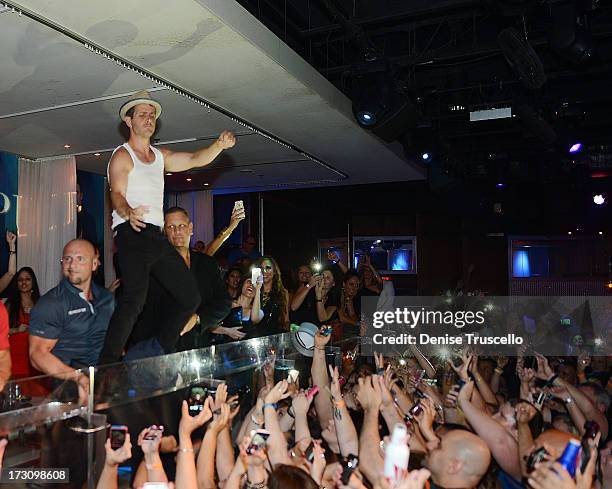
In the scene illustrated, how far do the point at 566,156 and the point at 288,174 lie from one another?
12.0 ft

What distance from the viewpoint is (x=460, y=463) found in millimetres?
2193

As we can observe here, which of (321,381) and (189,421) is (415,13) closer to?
(321,381)

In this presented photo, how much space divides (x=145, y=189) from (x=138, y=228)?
0.26 m

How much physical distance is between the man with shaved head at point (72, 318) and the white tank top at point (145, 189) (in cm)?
28

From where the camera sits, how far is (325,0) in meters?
4.09

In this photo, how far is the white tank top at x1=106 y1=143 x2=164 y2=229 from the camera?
9.79ft

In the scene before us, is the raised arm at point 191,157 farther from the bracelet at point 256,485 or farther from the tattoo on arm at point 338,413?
the bracelet at point 256,485

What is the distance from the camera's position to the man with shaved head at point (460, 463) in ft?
7.20

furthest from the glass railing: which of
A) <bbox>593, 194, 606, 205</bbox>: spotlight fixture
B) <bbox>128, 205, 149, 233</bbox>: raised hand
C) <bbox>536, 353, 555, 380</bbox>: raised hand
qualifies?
<bbox>593, 194, 606, 205</bbox>: spotlight fixture

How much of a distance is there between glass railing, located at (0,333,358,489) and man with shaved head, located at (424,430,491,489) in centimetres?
135

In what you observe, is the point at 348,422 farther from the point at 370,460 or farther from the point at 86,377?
the point at 86,377

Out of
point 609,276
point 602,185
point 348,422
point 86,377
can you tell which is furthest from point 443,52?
point 609,276

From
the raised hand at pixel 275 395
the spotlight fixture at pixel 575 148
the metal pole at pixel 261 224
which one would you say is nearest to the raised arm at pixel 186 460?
the raised hand at pixel 275 395

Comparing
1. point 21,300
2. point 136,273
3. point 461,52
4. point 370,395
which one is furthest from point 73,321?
point 461,52
